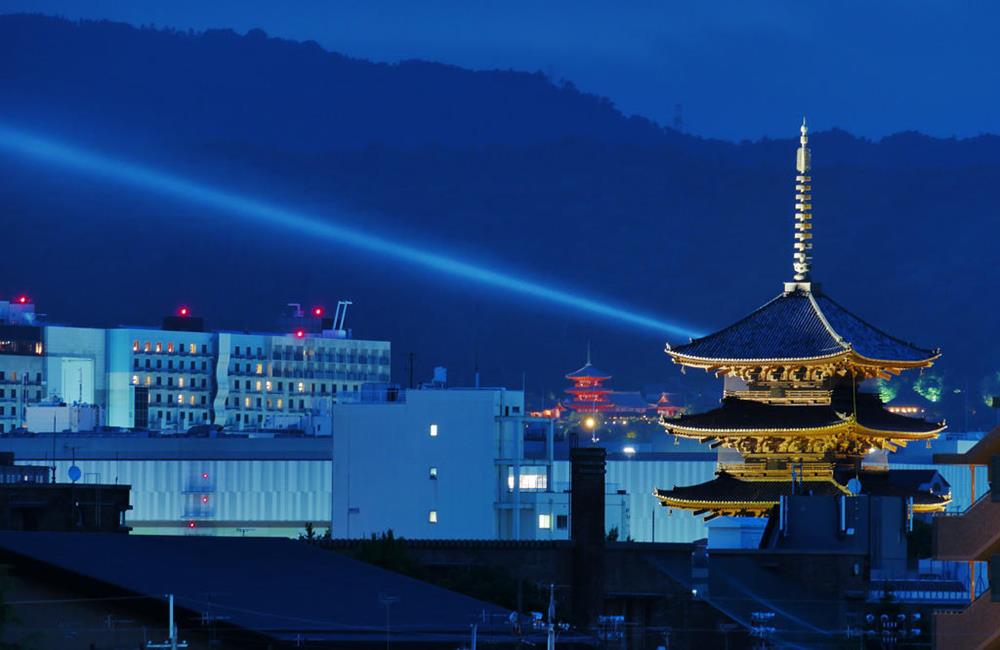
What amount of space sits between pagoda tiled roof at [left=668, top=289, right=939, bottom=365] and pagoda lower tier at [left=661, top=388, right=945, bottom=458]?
1728 mm

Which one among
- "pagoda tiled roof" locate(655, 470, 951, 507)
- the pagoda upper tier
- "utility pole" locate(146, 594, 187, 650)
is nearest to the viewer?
"utility pole" locate(146, 594, 187, 650)

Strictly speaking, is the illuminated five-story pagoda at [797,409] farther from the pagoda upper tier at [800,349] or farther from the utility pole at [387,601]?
the utility pole at [387,601]

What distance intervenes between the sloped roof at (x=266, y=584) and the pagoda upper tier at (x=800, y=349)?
43.0 m

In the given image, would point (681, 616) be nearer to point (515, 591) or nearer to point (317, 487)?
point (515, 591)

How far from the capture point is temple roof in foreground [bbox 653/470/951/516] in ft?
322

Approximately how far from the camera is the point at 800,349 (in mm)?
101750

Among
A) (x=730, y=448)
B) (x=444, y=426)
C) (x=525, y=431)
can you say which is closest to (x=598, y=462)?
(x=730, y=448)

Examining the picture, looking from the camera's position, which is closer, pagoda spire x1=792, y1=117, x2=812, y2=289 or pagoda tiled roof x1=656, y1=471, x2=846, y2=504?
pagoda tiled roof x1=656, y1=471, x2=846, y2=504

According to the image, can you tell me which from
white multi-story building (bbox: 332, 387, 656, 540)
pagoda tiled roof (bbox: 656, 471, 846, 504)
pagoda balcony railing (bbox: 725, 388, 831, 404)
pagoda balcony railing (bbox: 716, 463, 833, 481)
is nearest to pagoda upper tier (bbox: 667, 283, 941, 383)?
pagoda balcony railing (bbox: 725, 388, 831, 404)

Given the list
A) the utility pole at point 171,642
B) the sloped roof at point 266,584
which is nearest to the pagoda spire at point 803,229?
the sloped roof at point 266,584

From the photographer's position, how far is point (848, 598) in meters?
70.5

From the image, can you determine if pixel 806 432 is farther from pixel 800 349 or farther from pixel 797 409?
pixel 800 349

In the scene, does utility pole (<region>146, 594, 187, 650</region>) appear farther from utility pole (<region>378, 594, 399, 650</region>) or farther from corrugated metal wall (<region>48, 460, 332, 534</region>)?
corrugated metal wall (<region>48, 460, 332, 534</region>)

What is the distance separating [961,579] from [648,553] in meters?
8.60
